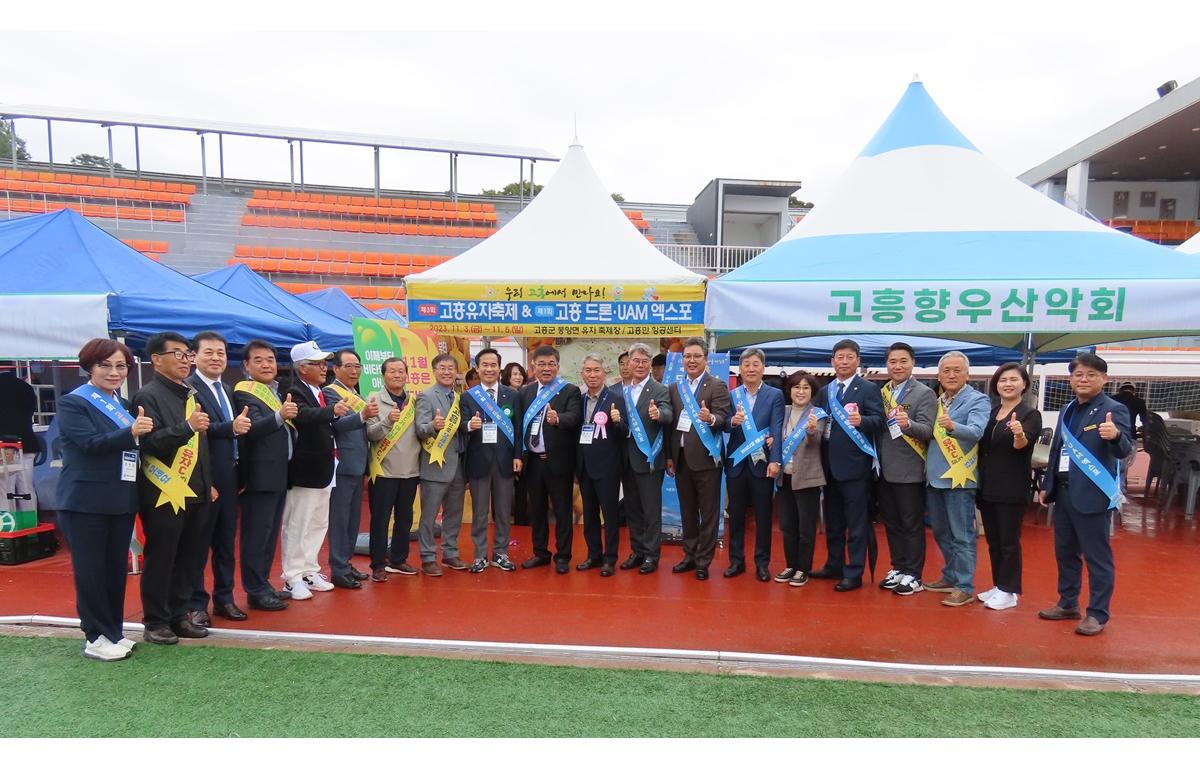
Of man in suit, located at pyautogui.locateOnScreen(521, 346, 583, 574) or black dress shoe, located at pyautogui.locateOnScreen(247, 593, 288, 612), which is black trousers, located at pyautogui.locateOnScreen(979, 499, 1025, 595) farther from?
black dress shoe, located at pyautogui.locateOnScreen(247, 593, 288, 612)

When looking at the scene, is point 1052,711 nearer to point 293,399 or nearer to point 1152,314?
point 1152,314

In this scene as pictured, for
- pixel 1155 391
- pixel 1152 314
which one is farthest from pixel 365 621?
pixel 1155 391

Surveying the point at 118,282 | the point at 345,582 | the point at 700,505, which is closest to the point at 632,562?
the point at 700,505

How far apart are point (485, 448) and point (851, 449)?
2670 mm

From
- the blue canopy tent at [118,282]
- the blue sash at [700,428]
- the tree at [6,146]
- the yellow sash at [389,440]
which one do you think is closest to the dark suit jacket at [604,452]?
the blue sash at [700,428]

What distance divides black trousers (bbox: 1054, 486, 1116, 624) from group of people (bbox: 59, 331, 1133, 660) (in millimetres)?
14

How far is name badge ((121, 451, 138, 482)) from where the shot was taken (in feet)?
11.5

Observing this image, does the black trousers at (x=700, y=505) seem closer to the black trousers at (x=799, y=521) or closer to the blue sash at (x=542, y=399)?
the black trousers at (x=799, y=521)

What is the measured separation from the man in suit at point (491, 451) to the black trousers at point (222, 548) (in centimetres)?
165

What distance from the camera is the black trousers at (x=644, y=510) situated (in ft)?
17.0

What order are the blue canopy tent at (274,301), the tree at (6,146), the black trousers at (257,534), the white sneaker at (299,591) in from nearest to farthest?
the black trousers at (257,534), the white sneaker at (299,591), the blue canopy tent at (274,301), the tree at (6,146)

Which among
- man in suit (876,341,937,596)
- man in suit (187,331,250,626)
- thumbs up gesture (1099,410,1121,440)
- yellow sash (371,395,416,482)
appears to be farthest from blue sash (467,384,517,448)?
thumbs up gesture (1099,410,1121,440)

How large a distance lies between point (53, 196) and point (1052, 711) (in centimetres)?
2700

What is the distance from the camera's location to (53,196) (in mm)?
21062
